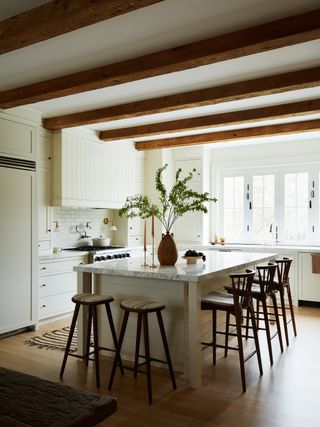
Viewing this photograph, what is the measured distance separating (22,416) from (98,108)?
14.3ft

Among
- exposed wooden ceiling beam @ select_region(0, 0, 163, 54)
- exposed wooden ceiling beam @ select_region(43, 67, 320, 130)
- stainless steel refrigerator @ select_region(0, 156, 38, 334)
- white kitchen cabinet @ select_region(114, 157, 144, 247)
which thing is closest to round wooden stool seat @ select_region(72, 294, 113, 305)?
stainless steel refrigerator @ select_region(0, 156, 38, 334)

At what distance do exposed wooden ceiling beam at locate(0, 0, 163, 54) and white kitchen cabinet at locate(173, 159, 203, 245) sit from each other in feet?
16.4

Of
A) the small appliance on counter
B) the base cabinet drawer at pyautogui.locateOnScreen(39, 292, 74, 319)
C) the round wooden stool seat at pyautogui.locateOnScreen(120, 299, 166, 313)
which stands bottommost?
the base cabinet drawer at pyautogui.locateOnScreen(39, 292, 74, 319)

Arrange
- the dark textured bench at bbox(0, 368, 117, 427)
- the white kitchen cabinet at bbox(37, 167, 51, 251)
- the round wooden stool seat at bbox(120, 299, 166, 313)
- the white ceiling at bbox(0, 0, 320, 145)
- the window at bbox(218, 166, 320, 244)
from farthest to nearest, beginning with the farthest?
1. the window at bbox(218, 166, 320, 244)
2. the white kitchen cabinet at bbox(37, 167, 51, 251)
3. the round wooden stool seat at bbox(120, 299, 166, 313)
4. the white ceiling at bbox(0, 0, 320, 145)
5. the dark textured bench at bbox(0, 368, 117, 427)

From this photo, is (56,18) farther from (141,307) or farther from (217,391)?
(217,391)

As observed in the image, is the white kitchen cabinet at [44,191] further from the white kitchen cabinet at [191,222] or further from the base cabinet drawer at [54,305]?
the white kitchen cabinet at [191,222]

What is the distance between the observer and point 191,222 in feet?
25.4

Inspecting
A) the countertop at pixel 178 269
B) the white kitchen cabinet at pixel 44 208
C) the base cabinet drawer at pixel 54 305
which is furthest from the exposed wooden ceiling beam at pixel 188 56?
the base cabinet drawer at pixel 54 305

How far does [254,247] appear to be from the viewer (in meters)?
6.94

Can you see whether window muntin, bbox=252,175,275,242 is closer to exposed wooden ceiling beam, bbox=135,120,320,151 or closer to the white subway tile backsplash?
exposed wooden ceiling beam, bbox=135,120,320,151

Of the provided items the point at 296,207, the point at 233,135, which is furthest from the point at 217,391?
the point at 296,207

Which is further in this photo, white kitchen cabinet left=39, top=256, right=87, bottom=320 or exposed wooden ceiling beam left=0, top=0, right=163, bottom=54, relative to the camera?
white kitchen cabinet left=39, top=256, right=87, bottom=320

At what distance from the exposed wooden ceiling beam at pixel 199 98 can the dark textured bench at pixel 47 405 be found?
344cm

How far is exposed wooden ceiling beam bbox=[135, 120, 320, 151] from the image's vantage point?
586 cm
